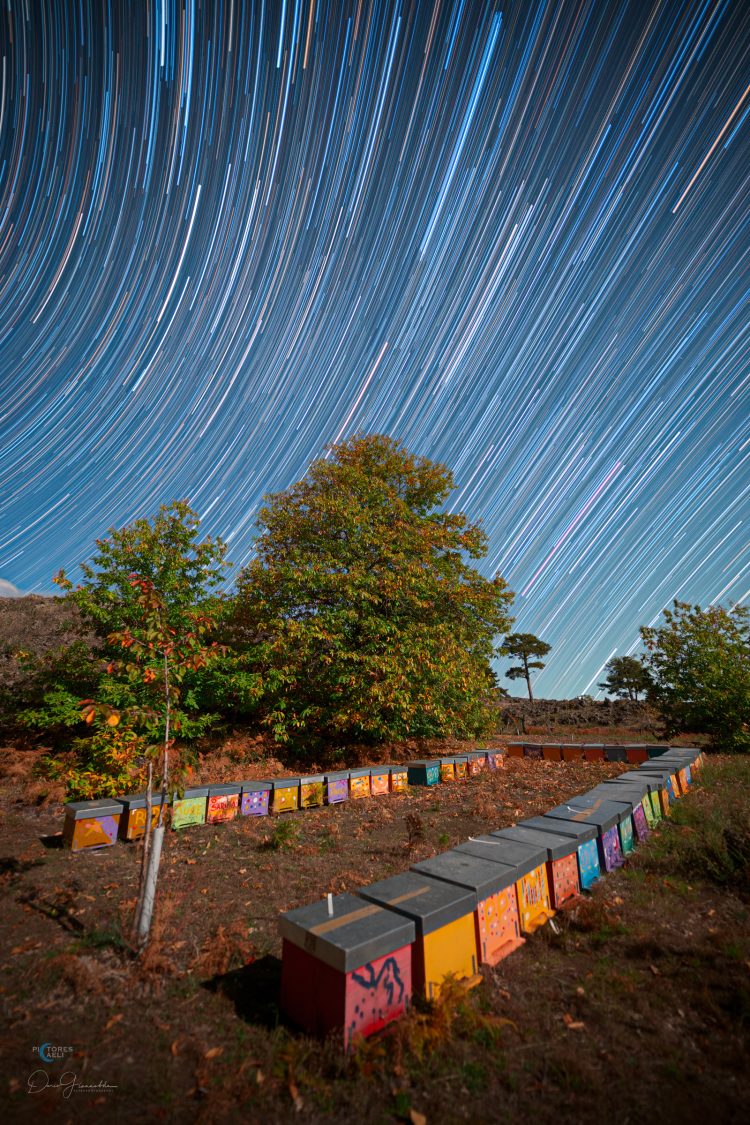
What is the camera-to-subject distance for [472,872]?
15.6ft

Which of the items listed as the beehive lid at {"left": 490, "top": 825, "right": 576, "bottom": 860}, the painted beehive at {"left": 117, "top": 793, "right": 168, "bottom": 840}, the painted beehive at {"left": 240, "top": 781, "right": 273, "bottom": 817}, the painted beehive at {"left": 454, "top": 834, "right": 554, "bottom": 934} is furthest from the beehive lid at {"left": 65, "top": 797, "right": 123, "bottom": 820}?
the beehive lid at {"left": 490, "top": 825, "right": 576, "bottom": 860}

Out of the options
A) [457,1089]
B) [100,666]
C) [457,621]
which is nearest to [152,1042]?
[457,1089]

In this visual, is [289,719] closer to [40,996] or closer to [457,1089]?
[40,996]

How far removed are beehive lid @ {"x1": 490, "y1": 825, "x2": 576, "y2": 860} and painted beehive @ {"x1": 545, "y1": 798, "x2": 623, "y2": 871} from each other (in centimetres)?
74

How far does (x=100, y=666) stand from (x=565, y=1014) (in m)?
15.7

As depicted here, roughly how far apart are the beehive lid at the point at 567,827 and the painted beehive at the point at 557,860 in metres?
0.09

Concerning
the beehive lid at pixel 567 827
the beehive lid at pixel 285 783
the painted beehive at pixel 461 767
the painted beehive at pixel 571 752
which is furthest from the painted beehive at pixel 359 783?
Answer: the painted beehive at pixel 571 752

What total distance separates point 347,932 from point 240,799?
7496 mm

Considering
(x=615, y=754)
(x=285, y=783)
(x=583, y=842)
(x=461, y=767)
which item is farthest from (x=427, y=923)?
(x=615, y=754)

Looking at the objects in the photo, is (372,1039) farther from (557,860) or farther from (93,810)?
(93,810)

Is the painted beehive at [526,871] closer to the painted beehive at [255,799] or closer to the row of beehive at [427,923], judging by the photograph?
the row of beehive at [427,923]

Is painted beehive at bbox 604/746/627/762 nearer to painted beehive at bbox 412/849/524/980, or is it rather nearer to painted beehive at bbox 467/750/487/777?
painted beehive at bbox 467/750/487/777

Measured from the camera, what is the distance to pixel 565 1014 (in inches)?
152

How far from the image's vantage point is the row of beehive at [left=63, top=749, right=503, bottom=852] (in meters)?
8.18
